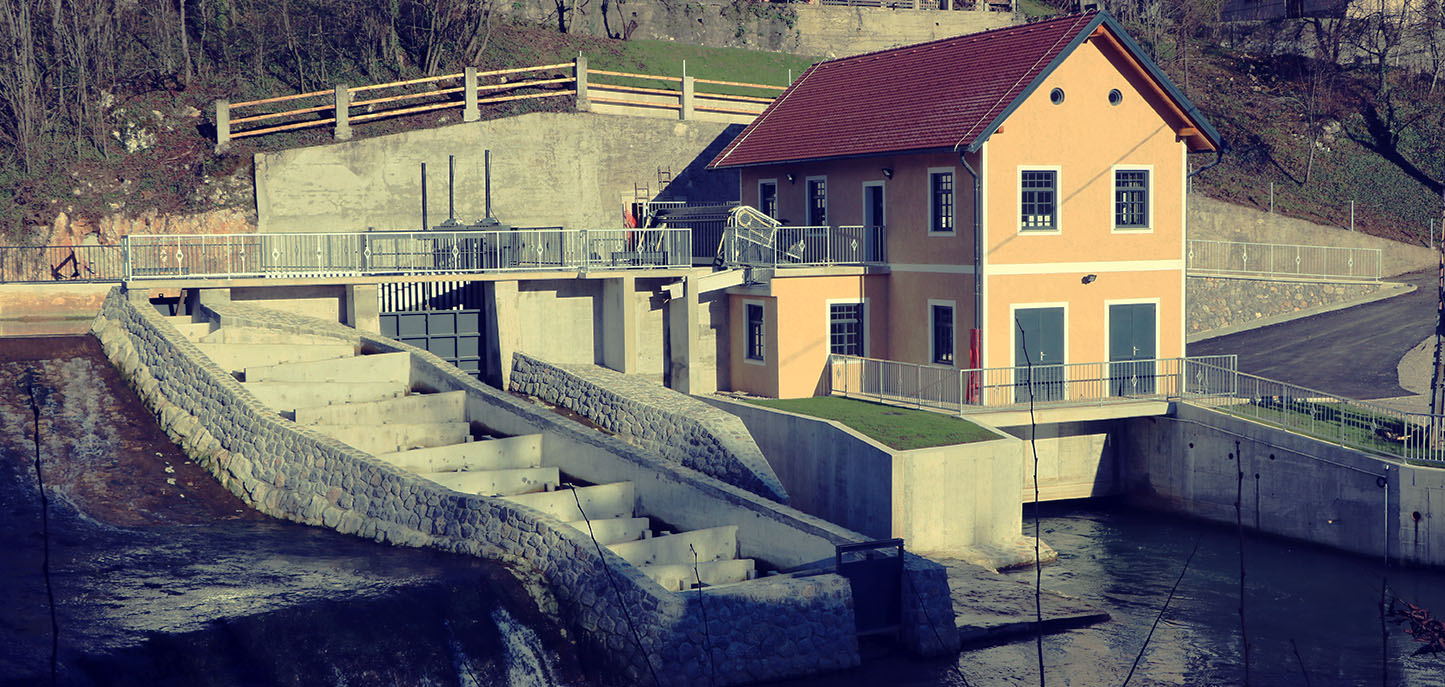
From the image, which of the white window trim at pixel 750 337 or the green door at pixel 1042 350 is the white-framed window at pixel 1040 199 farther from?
the white window trim at pixel 750 337

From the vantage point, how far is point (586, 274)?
1272 inches

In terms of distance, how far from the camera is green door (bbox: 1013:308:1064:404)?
95.4ft

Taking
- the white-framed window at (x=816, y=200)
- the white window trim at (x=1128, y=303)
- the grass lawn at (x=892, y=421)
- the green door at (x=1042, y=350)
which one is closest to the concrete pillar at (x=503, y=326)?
the grass lawn at (x=892, y=421)

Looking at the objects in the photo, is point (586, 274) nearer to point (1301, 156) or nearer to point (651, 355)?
point (651, 355)

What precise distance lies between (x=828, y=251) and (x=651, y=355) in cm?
515

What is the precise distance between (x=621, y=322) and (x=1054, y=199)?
10.3 m

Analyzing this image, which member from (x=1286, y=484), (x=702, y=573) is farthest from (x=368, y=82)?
(x=1286, y=484)

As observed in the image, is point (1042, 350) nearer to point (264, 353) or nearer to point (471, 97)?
point (264, 353)

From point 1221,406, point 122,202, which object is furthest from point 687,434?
point 122,202

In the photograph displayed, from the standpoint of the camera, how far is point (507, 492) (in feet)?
80.4

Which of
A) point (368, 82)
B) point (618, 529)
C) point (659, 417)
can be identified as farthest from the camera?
point (368, 82)

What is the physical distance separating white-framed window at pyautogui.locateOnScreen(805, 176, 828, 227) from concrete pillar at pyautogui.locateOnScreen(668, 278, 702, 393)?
12.6 ft

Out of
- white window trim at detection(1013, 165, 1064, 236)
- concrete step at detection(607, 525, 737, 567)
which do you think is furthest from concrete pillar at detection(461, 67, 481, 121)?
concrete step at detection(607, 525, 737, 567)

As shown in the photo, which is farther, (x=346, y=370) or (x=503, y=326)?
(x=503, y=326)
